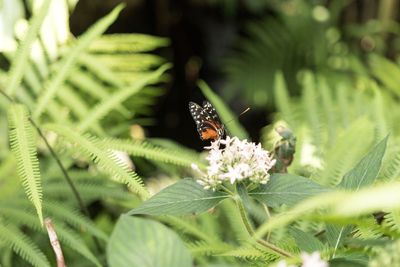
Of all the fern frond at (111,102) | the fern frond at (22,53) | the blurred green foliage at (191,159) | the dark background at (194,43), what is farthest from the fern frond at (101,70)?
the dark background at (194,43)

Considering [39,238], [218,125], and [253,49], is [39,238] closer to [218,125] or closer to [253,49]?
[218,125]

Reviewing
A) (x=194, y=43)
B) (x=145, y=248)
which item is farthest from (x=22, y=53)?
(x=194, y=43)

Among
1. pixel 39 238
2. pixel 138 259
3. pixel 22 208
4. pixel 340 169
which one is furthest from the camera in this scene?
pixel 39 238

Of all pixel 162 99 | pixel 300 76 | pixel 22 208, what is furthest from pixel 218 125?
pixel 162 99

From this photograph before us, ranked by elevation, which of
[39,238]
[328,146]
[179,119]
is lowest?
[179,119]

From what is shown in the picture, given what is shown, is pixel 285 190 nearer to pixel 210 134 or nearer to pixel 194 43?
pixel 210 134

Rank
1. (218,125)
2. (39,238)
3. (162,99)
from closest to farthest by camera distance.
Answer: (218,125), (39,238), (162,99)

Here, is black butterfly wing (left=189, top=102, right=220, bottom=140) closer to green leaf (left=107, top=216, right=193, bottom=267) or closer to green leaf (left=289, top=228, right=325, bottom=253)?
green leaf (left=289, top=228, right=325, bottom=253)

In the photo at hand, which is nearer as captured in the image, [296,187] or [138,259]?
[138,259]
